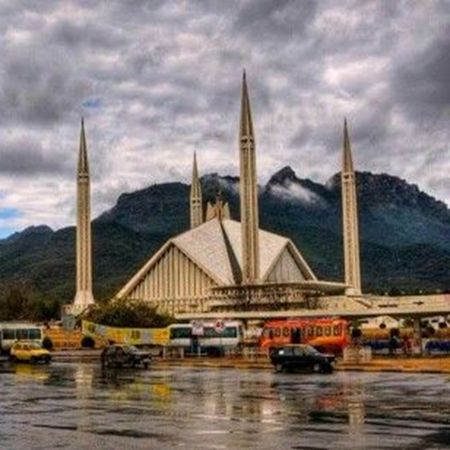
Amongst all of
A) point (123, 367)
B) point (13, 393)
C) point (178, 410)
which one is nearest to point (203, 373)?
point (123, 367)

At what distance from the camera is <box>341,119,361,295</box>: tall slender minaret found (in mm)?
92375

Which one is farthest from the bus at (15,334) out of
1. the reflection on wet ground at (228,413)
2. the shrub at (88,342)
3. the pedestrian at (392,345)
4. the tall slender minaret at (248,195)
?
the tall slender minaret at (248,195)

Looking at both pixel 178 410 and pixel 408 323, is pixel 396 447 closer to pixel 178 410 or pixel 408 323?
pixel 178 410

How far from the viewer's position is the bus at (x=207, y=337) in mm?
50562

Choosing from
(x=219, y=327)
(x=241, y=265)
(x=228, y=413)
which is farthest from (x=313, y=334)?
(x=241, y=265)

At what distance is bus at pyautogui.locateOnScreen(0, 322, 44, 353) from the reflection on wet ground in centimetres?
2088

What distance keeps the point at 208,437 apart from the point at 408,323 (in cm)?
7046

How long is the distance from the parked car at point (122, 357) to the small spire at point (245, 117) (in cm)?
5138

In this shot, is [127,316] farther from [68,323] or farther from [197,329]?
[197,329]

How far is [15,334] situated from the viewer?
2012 inches

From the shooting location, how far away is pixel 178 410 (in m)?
18.5

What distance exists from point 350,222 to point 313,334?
4662cm

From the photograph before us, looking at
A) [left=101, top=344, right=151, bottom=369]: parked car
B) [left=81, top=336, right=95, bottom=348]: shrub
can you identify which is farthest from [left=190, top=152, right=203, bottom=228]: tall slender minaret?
[left=101, top=344, right=151, bottom=369]: parked car

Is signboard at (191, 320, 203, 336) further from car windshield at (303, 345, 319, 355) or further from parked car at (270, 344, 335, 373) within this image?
car windshield at (303, 345, 319, 355)
